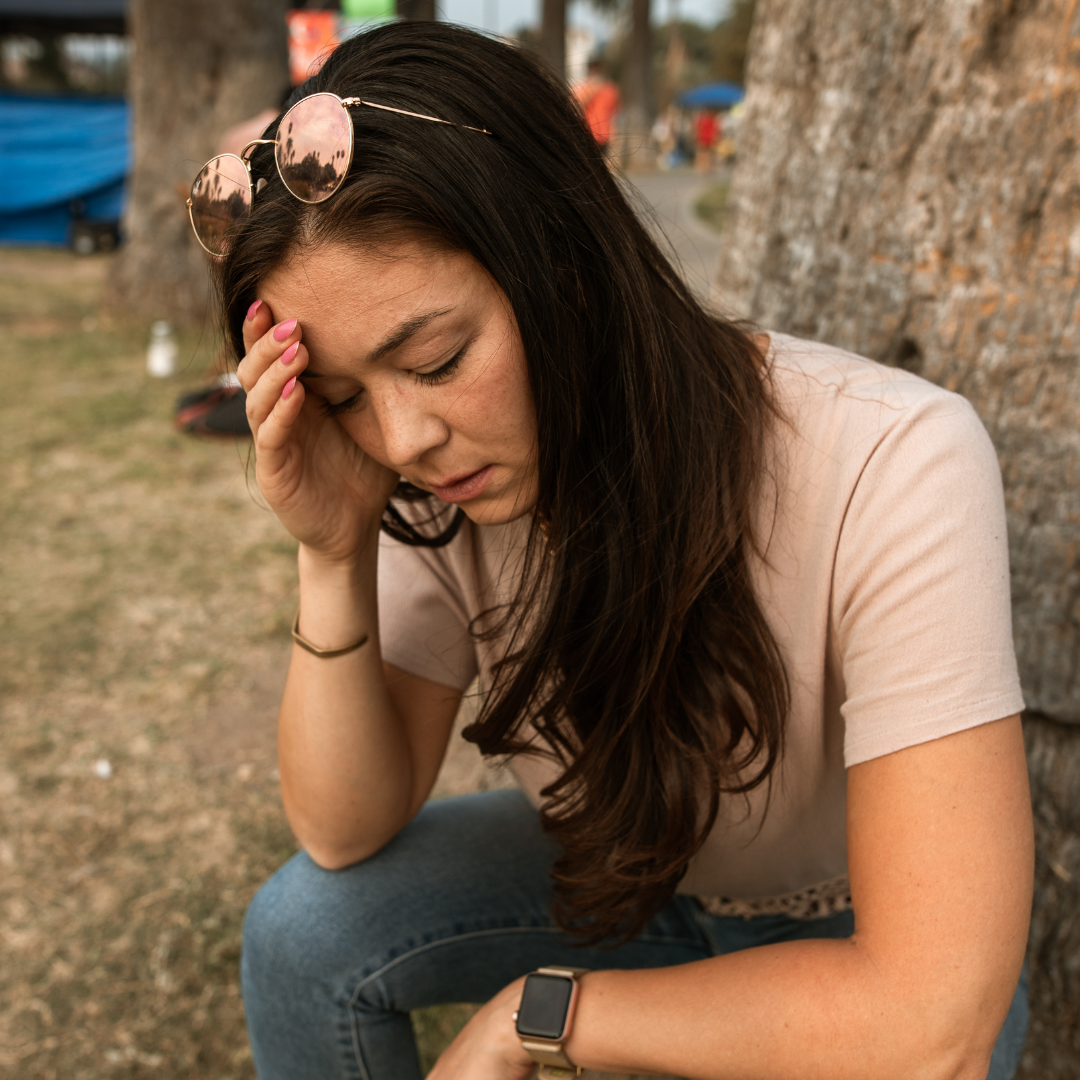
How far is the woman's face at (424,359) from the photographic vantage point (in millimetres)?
1177

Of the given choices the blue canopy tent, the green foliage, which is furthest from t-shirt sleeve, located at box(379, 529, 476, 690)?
the green foliage

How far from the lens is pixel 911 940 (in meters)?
1.14

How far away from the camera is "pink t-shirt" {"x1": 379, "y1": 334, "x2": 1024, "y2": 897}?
1168 millimetres

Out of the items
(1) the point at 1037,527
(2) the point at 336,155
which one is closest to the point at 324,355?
(2) the point at 336,155

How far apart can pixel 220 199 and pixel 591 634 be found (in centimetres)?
71

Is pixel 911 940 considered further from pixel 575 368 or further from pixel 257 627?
pixel 257 627

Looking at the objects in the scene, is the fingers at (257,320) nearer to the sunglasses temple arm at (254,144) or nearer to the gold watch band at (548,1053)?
the sunglasses temple arm at (254,144)

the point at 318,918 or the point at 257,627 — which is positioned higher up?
the point at 318,918

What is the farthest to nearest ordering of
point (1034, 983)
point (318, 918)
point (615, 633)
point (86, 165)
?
point (86, 165) < point (1034, 983) < point (318, 918) < point (615, 633)

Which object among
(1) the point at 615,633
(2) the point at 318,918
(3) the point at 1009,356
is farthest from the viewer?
(3) the point at 1009,356

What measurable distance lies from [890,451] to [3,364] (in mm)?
6754

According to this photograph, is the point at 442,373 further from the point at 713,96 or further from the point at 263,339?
the point at 713,96

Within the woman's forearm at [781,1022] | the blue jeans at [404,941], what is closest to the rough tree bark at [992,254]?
the blue jeans at [404,941]

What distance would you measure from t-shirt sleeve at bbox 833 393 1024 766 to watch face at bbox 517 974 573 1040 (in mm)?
465
